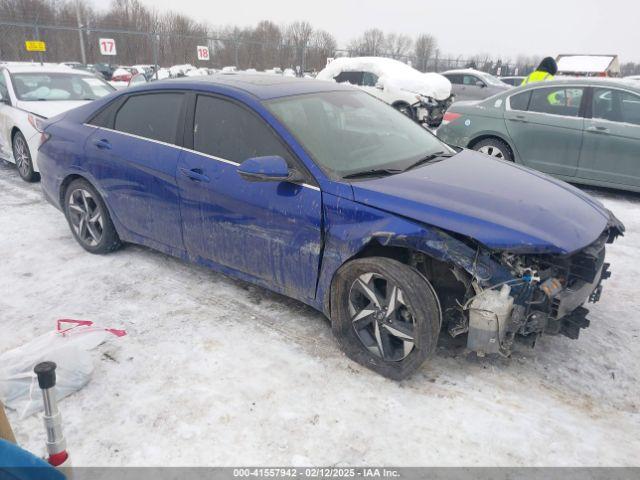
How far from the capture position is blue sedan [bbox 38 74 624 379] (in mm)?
2582

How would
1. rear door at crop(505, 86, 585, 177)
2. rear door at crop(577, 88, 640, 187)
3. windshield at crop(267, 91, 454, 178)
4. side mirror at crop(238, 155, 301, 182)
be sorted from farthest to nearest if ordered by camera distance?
1. rear door at crop(505, 86, 585, 177)
2. rear door at crop(577, 88, 640, 187)
3. windshield at crop(267, 91, 454, 178)
4. side mirror at crop(238, 155, 301, 182)

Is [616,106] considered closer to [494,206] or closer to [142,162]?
[494,206]

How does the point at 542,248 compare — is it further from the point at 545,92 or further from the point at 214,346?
the point at 545,92

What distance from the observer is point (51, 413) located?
1623 mm

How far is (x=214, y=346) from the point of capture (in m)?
3.09

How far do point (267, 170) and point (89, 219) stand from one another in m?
2.33

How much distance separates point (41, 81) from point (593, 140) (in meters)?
7.68

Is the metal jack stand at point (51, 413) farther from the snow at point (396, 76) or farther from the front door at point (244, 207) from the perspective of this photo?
the snow at point (396, 76)

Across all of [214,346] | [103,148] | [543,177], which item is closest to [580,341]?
[543,177]

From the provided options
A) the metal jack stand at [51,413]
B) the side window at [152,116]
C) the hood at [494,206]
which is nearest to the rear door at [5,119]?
the side window at [152,116]

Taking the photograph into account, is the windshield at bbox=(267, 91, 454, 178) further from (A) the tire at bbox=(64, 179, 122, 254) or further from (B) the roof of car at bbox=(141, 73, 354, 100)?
(A) the tire at bbox=(64, 179, 122, 254)

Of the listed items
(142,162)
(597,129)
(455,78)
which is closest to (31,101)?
(142,162)

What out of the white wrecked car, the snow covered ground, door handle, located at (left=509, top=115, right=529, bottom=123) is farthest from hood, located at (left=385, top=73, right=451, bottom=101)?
the snow covered ground

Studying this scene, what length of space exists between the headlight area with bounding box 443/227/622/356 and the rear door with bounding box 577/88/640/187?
411 centimetres
